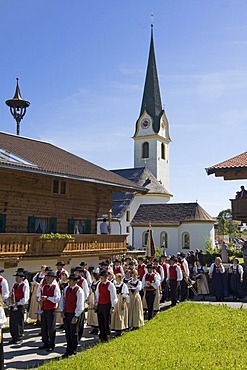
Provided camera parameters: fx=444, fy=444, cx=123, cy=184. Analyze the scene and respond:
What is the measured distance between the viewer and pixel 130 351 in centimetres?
1005

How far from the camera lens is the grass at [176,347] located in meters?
8.98

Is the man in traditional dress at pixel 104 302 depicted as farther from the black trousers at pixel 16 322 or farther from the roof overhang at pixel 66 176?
the roof overhang at pixel 66 176

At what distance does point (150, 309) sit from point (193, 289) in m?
5.76

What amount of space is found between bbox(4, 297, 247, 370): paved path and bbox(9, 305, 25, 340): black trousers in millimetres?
266

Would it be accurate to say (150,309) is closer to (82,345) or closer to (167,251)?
(82,345)

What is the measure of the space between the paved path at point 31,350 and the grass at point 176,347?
765 mm

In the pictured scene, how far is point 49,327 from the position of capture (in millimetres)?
11305

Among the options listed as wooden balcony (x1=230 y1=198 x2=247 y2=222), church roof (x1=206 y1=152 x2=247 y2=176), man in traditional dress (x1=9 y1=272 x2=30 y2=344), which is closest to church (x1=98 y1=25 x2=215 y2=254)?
wooden balcony (x1=230 y1=198 x2=247 y2=222)

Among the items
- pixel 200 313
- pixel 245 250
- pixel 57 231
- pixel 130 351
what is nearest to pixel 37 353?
pixel 130 351

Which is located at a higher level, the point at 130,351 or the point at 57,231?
the point at 57,231

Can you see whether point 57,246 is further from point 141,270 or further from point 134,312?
point 134,312

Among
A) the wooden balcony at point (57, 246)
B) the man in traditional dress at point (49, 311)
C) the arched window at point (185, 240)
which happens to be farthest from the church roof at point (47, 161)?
the arched window at point (185, 240)

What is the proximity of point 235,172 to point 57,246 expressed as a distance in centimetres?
833

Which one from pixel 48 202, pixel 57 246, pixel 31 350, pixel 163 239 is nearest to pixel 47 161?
pixel 48 202
